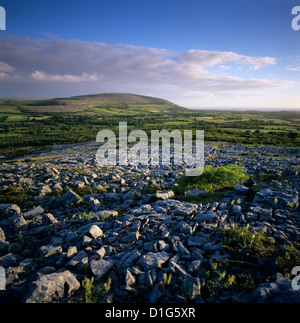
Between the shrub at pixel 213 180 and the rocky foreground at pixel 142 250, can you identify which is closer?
the rocky foreground at pixel 142 250

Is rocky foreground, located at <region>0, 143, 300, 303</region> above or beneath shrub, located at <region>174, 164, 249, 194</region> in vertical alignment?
beneath

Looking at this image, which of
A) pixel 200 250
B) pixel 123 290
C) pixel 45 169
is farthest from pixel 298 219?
pixel 45 169

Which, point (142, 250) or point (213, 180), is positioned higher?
point (213, 180)

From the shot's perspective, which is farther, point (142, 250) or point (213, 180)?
point (213, 180)

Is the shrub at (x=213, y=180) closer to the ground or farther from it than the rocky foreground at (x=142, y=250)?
farther from it

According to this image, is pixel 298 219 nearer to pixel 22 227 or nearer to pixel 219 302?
pixel 219 302

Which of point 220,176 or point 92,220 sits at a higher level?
point 220,176

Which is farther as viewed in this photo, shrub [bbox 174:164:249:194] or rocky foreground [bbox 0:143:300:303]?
shrub [bbox 174:164:249:194]
